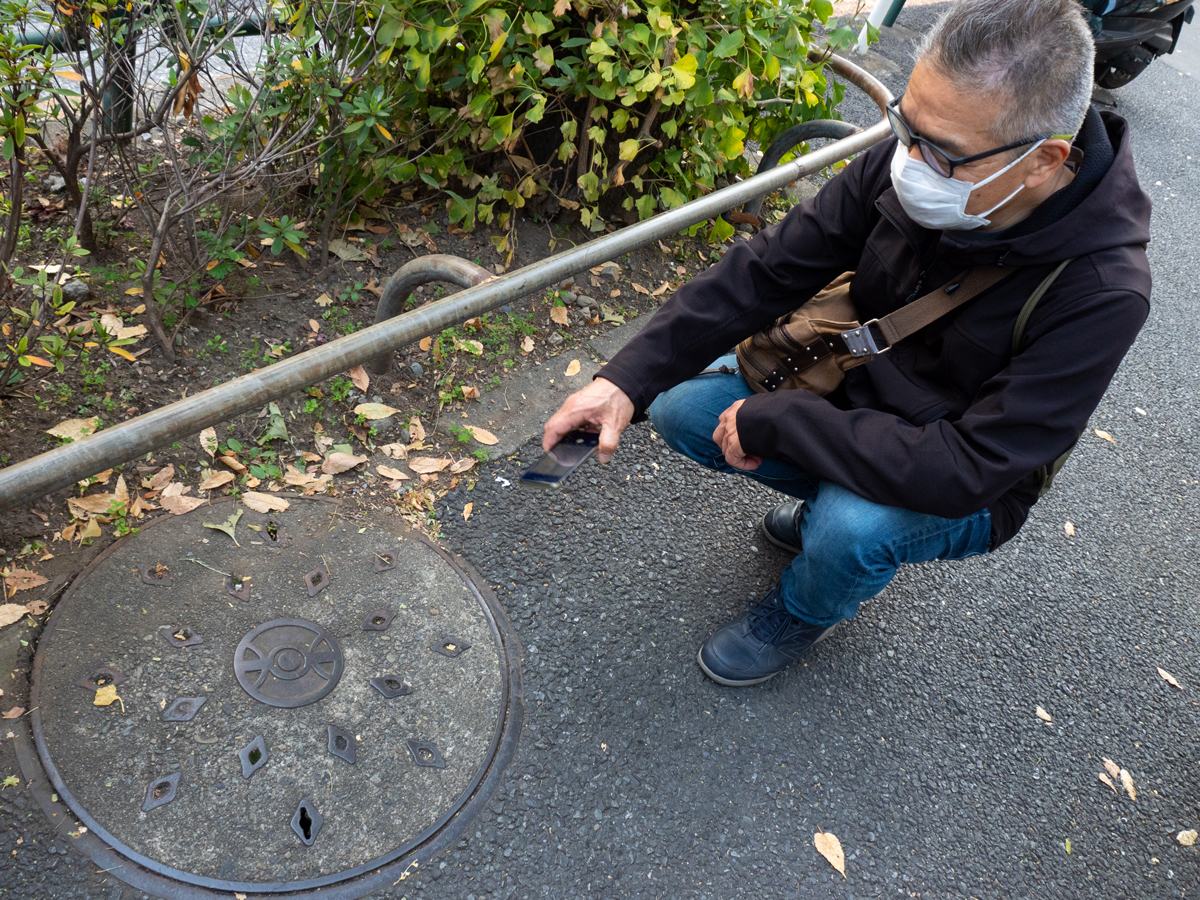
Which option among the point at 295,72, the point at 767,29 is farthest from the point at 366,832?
the point at 767,29

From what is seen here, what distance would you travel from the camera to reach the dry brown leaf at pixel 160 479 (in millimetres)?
2340

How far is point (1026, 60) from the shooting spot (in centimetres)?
163

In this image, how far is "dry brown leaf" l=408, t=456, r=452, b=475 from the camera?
266cm

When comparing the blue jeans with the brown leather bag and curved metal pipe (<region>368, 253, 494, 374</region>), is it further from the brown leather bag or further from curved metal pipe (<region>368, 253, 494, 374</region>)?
curved metal pipe (<region>368, 253, 494, 374</region>)

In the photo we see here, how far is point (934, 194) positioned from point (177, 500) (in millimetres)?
2118

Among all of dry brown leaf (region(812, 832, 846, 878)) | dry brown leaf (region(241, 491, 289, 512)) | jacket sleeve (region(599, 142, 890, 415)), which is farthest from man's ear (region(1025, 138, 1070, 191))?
dry brown leaf (region(241, 491, 289, 512))

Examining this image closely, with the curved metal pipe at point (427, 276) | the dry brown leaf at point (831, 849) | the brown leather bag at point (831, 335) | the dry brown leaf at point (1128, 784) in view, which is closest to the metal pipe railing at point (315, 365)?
the curved metal pipe at point (427, 276)

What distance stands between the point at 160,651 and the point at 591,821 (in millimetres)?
1138

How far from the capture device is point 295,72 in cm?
259

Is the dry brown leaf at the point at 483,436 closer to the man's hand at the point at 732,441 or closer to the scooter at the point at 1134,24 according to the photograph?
the man's hand at the point at 732,441

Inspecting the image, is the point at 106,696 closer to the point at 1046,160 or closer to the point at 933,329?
the point at 933,329

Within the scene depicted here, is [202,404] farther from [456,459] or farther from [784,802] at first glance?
[784,802]

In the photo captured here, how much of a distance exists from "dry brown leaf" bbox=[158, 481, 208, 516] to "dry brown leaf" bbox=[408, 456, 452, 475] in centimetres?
62

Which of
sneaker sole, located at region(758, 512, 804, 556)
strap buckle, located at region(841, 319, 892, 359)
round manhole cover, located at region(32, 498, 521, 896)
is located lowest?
sneaker sole, located at region(758, 512, 804, 556)
